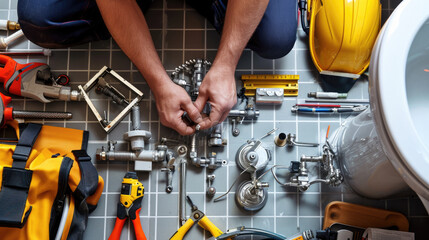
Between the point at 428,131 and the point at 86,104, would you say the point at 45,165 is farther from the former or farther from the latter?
the point at 428,131

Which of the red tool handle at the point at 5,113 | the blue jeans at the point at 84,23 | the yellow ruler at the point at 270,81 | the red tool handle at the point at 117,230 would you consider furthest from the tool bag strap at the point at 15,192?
the yellow ruler at the point at 270,81

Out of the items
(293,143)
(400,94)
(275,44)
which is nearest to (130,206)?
(293,143)

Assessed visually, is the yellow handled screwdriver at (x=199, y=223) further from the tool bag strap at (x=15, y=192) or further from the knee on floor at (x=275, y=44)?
the knee on floor at (x=275, y=44)

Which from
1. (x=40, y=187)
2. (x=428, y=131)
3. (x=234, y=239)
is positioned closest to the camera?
(x=428, y=131)

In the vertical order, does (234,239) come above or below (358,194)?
below

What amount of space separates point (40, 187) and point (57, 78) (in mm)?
433

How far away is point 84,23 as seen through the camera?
3.69ft

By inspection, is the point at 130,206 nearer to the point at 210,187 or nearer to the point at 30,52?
the point at 210,187

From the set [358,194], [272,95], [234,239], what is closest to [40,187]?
[234,239]

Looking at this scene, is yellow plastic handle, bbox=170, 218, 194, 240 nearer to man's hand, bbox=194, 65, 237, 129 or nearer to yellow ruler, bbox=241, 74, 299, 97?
man's hand, bbox=194, 65, 237, 129

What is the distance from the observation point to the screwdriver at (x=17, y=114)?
3.85ft

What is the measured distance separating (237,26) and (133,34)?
312mm

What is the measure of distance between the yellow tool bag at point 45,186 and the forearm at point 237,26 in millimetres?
582

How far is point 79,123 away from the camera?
1.25 meters
